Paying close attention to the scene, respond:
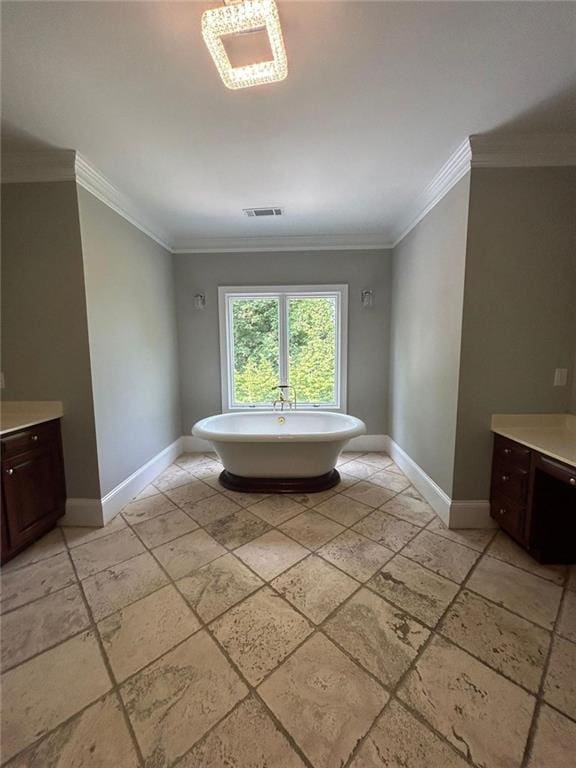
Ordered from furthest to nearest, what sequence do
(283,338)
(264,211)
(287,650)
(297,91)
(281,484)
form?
(283,338) < (264,211) < (281,484) < (297,91) < (287,650)

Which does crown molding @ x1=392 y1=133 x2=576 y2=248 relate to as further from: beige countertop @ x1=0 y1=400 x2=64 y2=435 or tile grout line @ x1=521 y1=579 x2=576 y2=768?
beige countertop @ x1=0 y1=400 x2=64 y2=435

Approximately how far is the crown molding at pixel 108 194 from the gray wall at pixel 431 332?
8.55 ft

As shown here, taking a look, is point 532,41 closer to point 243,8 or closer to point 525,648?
point 243,8

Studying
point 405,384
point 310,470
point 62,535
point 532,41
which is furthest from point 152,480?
point 532,41

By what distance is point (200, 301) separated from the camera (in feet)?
12.1

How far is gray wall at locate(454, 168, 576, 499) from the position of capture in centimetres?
197

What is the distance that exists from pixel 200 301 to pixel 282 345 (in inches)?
45.4

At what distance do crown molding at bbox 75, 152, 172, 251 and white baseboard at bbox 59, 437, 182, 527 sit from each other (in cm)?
230

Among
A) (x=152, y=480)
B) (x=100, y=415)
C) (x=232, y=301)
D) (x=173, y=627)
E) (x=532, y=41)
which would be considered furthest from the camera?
(x=232, y=301)

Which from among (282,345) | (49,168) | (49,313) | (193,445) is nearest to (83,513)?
(49,313)

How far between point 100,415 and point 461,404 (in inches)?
105

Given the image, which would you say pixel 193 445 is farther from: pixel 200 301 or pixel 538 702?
pixel 538 702

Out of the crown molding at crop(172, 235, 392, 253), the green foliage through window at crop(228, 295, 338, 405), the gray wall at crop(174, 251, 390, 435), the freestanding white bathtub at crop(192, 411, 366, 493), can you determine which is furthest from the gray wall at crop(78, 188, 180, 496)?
the green foliage through window at crop(228, 295, 338, 405)

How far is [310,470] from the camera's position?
2.77 metres
